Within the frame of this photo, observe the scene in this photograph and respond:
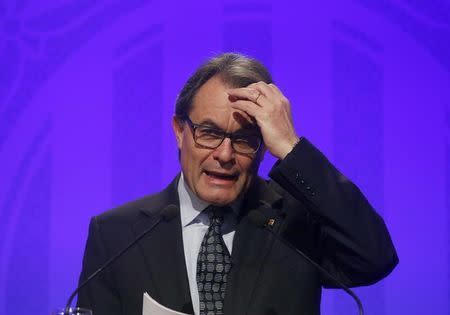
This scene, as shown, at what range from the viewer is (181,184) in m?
2.08

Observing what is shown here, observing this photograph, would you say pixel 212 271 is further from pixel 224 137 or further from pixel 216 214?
pixel 224 137

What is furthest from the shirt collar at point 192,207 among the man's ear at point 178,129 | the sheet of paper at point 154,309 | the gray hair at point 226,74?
the sheet of paper at point 154,309

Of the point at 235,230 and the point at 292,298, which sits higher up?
the point at 235,230

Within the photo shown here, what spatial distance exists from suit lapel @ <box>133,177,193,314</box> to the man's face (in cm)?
12

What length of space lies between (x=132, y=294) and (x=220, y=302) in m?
0.24

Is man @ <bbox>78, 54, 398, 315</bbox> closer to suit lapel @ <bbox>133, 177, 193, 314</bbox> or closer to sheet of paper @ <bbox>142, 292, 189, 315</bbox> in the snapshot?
suit lapel @ <bbox>133, 177, 193, 314</bbox>

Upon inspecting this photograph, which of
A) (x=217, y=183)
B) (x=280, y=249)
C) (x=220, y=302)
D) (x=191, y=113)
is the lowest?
(x=220, y=302)

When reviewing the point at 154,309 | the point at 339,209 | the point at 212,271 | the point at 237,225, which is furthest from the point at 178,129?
the point at 154,309

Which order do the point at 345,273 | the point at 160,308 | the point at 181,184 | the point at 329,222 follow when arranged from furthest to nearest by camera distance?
the point at 181,184 → the point at 345,273 → the point at 329,222 → the point at 160,308

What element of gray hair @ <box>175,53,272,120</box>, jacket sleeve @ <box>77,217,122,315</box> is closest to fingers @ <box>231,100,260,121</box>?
gray hair @ <box>175,53,272,120</box>

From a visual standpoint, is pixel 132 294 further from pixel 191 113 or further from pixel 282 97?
pixel 282 97

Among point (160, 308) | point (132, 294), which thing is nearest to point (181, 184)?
point (132, 294)

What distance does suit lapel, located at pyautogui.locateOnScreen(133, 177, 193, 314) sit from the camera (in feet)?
6.14

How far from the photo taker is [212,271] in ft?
6.16
